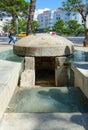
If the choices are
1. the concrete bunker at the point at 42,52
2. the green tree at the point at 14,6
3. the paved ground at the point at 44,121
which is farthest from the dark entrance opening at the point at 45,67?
the green tree at the point at 14,6

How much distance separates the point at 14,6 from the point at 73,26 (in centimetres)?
2893

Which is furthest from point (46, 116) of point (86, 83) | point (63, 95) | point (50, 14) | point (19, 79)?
point (50, 14)

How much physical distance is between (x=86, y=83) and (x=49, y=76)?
14.2 feet

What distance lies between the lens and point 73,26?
63500 millimetres

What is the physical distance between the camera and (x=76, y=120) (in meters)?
4.04

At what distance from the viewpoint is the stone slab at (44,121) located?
3791 mm

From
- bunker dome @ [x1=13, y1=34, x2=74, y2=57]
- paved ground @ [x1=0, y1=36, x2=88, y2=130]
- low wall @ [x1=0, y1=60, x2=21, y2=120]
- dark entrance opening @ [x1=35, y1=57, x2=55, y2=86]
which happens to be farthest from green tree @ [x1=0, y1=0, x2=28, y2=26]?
paved ground @ [x1=0, y1=36, x2=88, y2=130]

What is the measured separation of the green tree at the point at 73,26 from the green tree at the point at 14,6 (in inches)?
975

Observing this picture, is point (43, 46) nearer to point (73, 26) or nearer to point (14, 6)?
point (14, 6)

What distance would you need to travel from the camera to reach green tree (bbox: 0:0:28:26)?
1442 inches

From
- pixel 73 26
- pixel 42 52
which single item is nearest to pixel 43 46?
pixel 42 52

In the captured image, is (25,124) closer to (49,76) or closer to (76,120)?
(76,120)

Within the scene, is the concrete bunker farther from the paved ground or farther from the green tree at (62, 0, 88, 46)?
the green tree at (62, 0, 88, 46)

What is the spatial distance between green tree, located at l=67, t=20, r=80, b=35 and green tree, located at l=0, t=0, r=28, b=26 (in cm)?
2476
